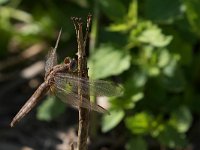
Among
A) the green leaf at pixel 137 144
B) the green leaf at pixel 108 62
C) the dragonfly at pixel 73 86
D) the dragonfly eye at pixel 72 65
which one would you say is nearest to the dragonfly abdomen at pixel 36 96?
the dragonfly at pixel 73 86

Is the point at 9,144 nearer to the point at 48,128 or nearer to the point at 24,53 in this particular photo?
the point at 48,128

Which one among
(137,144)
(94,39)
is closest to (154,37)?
(94,39)

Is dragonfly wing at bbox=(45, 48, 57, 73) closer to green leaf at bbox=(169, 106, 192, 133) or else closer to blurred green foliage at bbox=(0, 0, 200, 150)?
blurred green foliage at bbox=(0, 0, 200, 150)

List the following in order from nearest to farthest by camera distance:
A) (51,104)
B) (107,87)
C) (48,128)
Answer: (107,87) < (51,104) < (48,128)

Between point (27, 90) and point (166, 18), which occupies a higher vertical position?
point (166, 18)

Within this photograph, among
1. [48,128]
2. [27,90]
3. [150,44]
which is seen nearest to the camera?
[150,44]

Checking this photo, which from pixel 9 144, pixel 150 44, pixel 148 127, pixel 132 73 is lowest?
pixel 9 144

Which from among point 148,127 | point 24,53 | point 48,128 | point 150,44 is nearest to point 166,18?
point 150,44

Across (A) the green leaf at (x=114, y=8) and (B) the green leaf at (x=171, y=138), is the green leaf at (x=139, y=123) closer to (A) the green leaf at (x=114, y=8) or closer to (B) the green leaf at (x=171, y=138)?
(B) the green leaf at (x=171, y=138)

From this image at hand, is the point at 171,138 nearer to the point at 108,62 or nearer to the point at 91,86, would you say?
the point at 108,62
